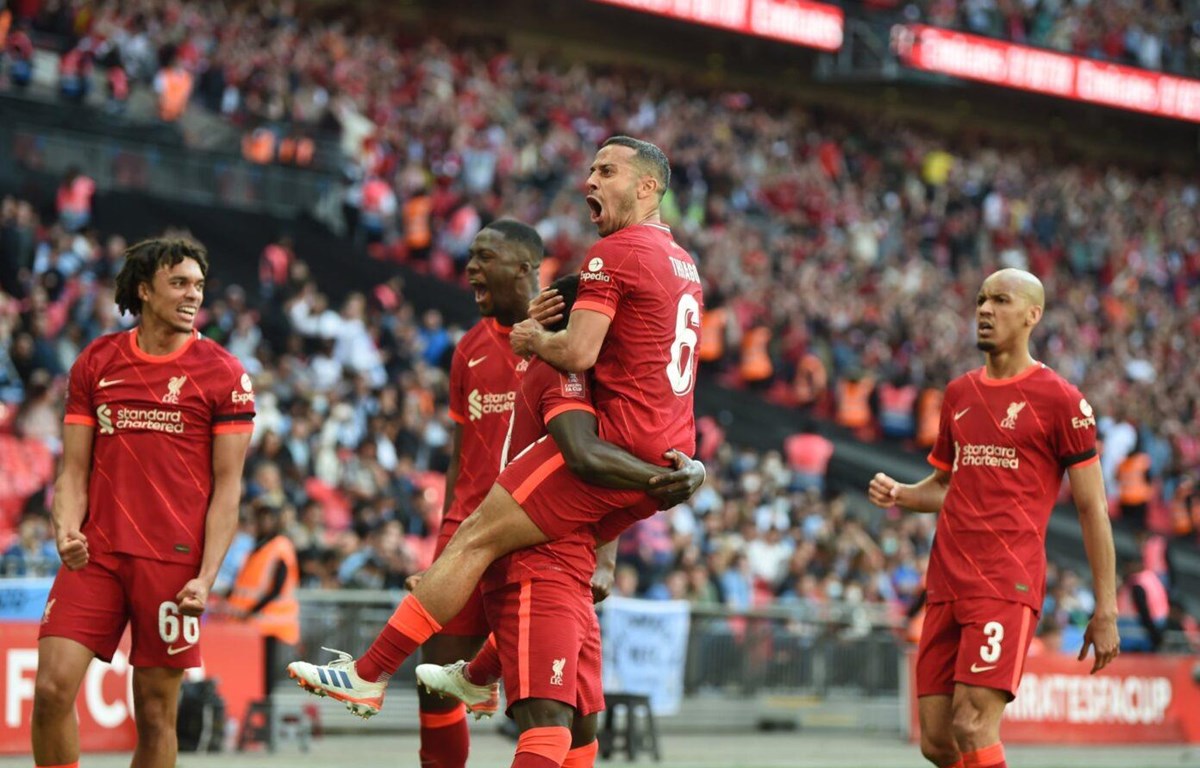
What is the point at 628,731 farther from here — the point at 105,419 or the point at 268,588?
the point at 105,419

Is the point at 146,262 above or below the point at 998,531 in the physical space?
above

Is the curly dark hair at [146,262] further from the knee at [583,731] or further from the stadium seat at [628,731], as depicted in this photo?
the stadium seat at [628,731]

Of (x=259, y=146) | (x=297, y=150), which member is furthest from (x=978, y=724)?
(x=297, y=150)

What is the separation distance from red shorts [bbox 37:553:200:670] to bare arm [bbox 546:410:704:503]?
1.97 meters

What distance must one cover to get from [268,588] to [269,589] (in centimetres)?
1

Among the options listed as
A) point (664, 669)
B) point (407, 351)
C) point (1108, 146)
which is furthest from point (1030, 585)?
point (1108, 146)

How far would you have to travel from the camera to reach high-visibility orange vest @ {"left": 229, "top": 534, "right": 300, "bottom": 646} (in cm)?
1352

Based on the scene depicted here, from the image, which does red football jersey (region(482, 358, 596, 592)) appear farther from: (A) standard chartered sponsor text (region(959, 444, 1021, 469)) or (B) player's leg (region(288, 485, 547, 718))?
(A) standard chartered sponsor text (region(959, 444, 1021, 469))

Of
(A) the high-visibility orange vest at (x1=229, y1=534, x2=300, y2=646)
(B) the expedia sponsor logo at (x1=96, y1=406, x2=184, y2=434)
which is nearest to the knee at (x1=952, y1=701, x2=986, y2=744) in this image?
(B) the expedia sponsor logo at (x1=96, y1=406, x2=184, y2=434)

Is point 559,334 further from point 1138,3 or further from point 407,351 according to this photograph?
point 1138,3

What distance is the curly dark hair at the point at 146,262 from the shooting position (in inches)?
305

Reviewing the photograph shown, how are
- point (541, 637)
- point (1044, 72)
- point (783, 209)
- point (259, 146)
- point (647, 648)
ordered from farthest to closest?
point (1044, 72)
point (783, 209)
point (259, 146)
point (647, 648)
point (541, 637)

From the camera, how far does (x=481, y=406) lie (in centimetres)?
833

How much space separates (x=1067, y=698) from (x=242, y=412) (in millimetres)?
11582
